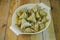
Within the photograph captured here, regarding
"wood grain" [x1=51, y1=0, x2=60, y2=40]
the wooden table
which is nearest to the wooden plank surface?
the wooden table

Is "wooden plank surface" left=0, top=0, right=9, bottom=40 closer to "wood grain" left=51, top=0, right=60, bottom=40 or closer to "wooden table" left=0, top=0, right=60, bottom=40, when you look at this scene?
"wooden table" left=0, top=0, right=60, bottom=40

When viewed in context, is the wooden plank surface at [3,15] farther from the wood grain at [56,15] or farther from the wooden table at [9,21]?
the wood grain at [56,15]

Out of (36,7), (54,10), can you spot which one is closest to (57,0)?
(54,10)

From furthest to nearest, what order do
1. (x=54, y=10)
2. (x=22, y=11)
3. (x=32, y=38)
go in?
(x=54, y=10) → (x=22, y=11) → (x=32, y=38)

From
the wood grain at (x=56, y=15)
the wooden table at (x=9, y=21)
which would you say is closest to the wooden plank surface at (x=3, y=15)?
the wooden table at (x=9, y=21)

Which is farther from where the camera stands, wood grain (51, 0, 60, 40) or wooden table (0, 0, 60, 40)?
wood grain (51, 0, 60, 40)

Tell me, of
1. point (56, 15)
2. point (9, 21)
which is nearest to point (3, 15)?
point (9, 21)

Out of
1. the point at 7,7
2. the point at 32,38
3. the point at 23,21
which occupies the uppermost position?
the point at 7,7

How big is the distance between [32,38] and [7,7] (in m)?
0.37

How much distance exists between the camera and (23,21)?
91cm

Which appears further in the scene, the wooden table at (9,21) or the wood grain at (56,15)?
the wood grain at (56,15)

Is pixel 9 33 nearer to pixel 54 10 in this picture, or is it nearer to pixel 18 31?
pixel 18 31

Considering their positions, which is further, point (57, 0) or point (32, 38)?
point (57, 0)

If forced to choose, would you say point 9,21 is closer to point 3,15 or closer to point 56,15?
point 3,15
